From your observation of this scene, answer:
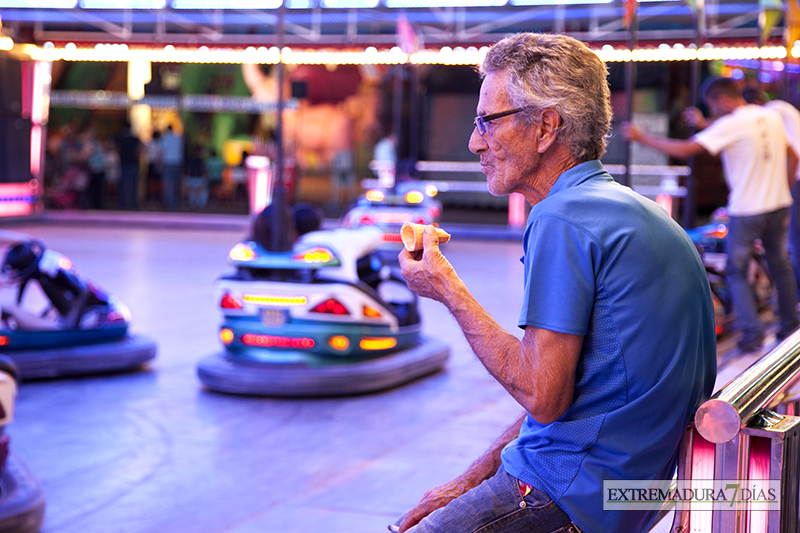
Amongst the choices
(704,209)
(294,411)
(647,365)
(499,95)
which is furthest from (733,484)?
(704,209)

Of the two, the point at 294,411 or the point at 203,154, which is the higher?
the point at 203,154

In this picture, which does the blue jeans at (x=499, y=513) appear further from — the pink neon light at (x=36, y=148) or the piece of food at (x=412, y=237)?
the pink neon light at (x=36, y=148)

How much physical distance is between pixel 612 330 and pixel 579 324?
55 millimetres

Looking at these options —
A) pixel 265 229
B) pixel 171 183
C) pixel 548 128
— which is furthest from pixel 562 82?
pixel 171 183

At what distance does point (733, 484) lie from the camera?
1.22 metres

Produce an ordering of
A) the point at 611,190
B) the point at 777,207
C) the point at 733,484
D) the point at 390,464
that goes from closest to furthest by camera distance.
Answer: the point at 733,484 → the point at 611,190 → the point at 390,464 → the point at 777,207

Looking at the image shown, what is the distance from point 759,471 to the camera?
48.7 inches

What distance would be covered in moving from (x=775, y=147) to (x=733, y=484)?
4.48 metres

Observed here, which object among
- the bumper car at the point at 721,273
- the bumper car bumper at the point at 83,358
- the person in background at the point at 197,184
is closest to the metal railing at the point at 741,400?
the bumper car at the point at 721,273

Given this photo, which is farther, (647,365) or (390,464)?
(390,464)

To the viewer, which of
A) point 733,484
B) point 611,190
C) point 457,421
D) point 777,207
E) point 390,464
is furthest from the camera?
point 777,207

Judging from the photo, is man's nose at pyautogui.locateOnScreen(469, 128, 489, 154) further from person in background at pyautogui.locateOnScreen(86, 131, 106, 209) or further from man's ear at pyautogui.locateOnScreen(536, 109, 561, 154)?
person in background at pyautogui.locateOnScreen(86, 131, 106, 209)

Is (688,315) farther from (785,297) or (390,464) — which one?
(785,297)

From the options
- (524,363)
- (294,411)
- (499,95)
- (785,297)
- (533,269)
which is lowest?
(294,411)
